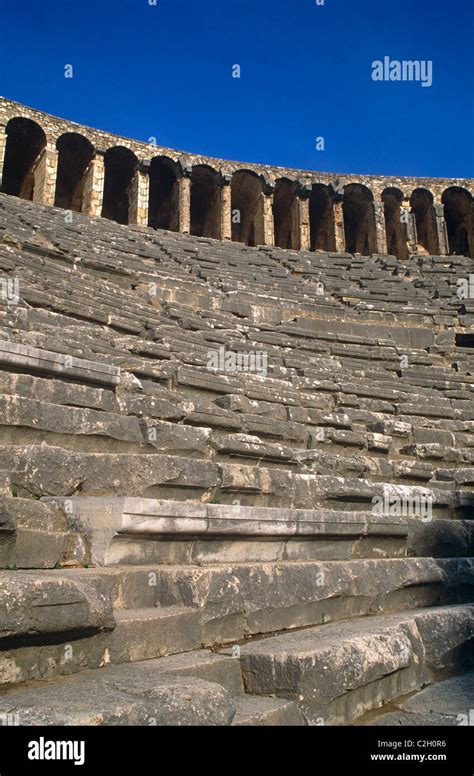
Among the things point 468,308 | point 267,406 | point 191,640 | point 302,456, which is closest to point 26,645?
point 191,640

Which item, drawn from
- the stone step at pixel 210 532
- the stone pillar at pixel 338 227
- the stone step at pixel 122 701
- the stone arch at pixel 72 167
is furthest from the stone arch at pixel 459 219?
the stone step at pixel 122 701

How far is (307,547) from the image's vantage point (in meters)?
4.71

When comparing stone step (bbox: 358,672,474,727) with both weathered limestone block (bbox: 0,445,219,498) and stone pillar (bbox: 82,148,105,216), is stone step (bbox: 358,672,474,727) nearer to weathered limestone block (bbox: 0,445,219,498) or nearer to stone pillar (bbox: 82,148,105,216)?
weathered limestone block (bbox: 0,445,219,498)

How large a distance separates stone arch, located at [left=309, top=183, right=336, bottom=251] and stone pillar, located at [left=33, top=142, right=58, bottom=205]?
11.4 metres

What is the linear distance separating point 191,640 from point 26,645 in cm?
98

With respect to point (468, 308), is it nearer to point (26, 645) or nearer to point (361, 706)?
point (361, 706)

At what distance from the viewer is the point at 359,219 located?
3231 cm

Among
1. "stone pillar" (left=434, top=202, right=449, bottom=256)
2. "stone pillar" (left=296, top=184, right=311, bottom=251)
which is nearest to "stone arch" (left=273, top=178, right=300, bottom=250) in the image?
"stone pillar" (left=296, top=184, right=311, bottom=251)

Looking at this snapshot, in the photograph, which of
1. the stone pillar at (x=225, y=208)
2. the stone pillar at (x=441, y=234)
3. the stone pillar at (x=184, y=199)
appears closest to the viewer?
the stone pillar at (x=184, y=199)

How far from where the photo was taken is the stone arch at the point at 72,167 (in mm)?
26328

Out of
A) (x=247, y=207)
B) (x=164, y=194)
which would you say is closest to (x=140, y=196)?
(x=164, y=194)

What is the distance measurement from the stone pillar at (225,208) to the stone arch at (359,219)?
5.88 m

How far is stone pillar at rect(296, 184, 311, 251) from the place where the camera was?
92.2ft

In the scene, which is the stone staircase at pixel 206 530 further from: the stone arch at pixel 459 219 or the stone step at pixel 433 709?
the stone arch at pixel 459 219
